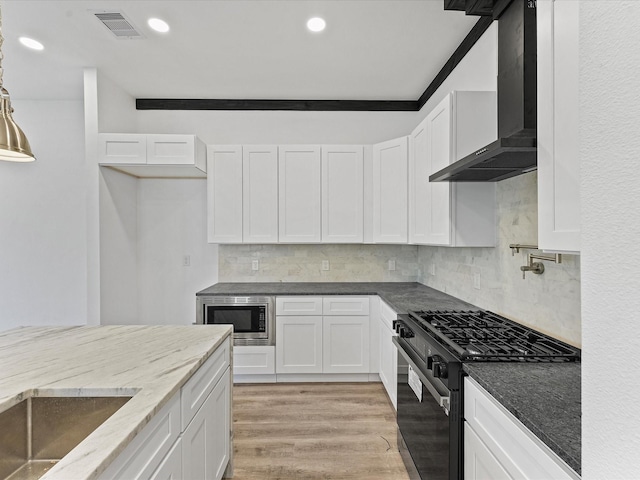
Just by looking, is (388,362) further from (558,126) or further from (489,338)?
(558,126)

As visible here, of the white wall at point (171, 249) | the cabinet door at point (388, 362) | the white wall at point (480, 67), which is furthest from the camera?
the white wall at point (171, 249)

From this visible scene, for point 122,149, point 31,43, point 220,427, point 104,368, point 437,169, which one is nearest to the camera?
point 104,368

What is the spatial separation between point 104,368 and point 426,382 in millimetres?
1387

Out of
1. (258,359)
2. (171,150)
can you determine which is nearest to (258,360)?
(258,359)

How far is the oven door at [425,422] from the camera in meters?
1.50

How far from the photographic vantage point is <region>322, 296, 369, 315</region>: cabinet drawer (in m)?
3.51

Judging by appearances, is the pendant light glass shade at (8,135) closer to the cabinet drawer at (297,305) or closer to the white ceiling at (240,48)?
the white ceiling at (240,48)

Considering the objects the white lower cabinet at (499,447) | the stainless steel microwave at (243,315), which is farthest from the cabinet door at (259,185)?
the white lower cabinet at (499,447)

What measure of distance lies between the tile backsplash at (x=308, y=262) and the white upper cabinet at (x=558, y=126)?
2.86 meters

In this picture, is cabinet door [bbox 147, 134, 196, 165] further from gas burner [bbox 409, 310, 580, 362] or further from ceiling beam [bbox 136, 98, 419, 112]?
gas burner [bbox 409, 310, 580, 362]

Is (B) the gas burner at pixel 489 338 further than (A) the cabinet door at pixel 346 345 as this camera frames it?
No

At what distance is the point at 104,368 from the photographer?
1.40m

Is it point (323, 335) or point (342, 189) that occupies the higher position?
point (342, 189)

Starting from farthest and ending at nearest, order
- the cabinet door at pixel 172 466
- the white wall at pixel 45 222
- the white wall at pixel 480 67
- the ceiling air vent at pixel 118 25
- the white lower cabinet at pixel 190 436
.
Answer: the white wall at pixel 45 222, the ceiling air vent at pixel 118 25, the white wall at pixel 480 67, the cabinet door at pixel 172 466, the white lower cabinet at pixel 190 436
